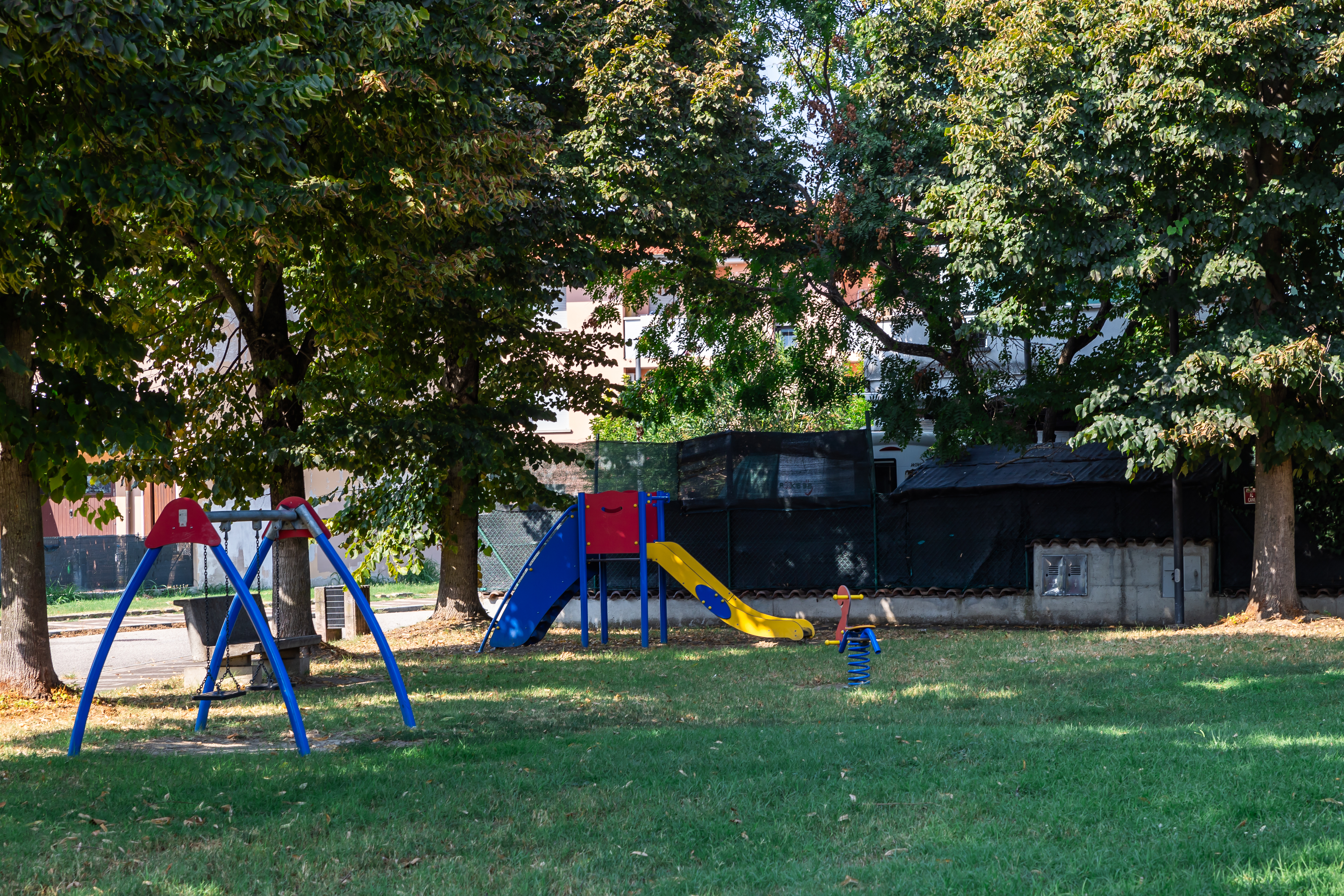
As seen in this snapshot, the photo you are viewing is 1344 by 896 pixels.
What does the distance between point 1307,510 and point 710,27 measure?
36.4ft

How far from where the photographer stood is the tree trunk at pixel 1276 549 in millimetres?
15234

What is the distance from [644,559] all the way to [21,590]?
7.36 m

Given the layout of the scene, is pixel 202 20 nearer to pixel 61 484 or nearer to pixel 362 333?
pixel 61 484

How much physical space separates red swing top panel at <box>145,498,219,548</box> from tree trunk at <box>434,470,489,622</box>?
8.93 m

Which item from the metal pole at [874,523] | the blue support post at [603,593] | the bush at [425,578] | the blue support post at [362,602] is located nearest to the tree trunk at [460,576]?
the blue support post at [603,593]

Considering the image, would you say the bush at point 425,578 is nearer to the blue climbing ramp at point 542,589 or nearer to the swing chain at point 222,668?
the blue climbing ramp at point 542,589

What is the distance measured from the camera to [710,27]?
17.7m

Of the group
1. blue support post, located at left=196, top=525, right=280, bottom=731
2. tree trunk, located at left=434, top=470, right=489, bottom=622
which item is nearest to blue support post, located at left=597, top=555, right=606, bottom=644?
tree trunk, located at left=434, top=470, right=489, bottom=622

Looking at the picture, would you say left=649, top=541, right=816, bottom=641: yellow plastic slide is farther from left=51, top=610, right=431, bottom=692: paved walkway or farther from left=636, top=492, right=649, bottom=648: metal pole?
left=51, top=610, right=431, bottom=692: paved walkway

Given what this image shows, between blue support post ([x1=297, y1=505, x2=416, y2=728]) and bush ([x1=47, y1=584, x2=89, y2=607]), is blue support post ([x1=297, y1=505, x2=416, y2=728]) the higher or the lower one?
the higher one

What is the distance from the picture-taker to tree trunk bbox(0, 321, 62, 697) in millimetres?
10539

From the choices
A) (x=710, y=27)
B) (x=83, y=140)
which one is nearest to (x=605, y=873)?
(x=83, y=140)

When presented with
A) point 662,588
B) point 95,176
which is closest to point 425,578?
point 662,588

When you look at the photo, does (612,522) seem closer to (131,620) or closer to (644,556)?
(644,556)
